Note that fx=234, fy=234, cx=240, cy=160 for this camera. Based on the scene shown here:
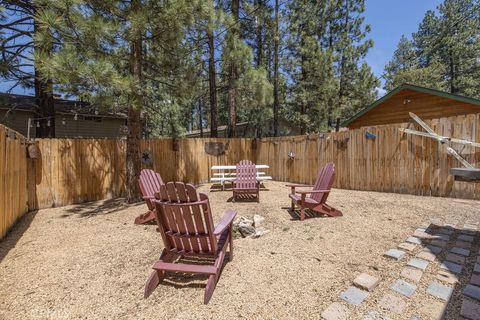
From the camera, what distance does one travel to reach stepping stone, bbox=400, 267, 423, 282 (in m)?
2.31

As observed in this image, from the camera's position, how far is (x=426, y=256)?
272 cm

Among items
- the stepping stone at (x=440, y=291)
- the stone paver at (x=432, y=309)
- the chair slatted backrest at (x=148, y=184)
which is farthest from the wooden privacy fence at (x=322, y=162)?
the stone paver at (x=432, y=309)

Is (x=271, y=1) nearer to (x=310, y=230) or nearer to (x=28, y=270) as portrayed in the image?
(x=310, y=230)

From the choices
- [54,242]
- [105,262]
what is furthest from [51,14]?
[105,262]

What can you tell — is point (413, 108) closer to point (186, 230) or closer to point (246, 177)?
point (246, 177)

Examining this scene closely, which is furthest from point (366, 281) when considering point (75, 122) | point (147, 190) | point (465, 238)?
point (75, 122)

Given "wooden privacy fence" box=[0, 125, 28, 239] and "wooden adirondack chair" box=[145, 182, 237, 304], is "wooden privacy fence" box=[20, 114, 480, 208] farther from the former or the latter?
"wooden adirondack chair" box=[145, 182, 237, 304]

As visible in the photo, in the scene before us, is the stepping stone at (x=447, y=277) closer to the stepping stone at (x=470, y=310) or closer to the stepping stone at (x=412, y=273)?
the stepping stone at (x=412, y=273)

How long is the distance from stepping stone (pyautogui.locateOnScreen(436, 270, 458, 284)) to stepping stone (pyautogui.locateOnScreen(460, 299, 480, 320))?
1.00 feet

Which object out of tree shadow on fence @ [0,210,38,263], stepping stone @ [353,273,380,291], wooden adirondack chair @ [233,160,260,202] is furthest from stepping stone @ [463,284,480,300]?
tree shadow on fence @ [0,210,38,263]

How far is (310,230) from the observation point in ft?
12.4

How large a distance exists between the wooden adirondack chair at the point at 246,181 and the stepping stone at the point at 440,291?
3.96 meters

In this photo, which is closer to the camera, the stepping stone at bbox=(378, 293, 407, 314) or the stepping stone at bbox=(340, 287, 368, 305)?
the stepping stone at bbox=(378, 293, 407, 314)

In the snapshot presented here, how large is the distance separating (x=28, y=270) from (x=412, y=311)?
3997mm
